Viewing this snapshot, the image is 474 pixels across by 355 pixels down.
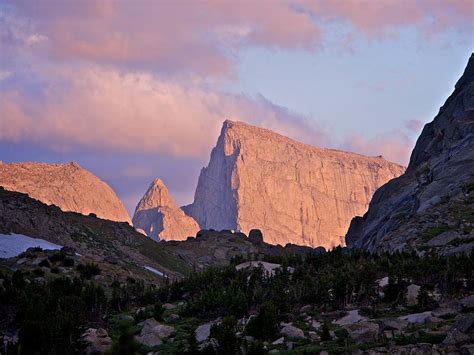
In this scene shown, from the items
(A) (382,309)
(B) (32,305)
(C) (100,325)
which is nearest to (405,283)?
(A) (382,309)

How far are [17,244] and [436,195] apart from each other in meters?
39.2

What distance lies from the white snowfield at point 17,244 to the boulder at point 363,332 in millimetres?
41476

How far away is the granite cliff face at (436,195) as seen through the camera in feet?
180

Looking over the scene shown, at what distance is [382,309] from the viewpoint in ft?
116

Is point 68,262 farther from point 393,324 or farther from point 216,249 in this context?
point 216,249

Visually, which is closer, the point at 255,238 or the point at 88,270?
the point at 88,270

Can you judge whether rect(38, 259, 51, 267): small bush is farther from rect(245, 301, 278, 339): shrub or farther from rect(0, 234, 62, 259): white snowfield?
rect(245, 301, 278, 339): shrub

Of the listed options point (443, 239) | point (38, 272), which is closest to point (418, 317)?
point (443, 239)

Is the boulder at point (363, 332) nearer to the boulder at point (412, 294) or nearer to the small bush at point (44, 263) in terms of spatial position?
the boulder at point (412, 294)

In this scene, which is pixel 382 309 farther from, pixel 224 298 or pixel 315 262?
pixel 315 262

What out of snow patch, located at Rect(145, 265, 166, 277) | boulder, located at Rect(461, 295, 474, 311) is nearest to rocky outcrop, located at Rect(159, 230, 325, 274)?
snow patch, located at Rect(145, 265, 166, 277)

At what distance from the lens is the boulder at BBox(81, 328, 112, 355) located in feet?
106

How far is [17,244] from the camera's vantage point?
243 feet

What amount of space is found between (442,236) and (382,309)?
19775 mm
